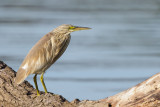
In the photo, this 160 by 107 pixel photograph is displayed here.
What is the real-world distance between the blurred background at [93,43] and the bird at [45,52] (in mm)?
3279

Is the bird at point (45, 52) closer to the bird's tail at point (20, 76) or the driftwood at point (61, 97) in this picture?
the bird's tail at point (20, 76)

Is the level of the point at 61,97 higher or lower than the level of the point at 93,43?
lower

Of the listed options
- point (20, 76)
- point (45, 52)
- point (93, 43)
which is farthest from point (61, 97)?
point (93, 43)

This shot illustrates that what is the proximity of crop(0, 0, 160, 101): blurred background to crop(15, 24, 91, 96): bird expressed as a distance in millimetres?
3279

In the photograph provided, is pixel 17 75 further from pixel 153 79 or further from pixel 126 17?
pixel 126 17

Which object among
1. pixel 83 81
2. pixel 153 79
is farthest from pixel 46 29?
pixel 153 79

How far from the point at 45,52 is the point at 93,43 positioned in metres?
9.92

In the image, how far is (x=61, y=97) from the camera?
6555mm

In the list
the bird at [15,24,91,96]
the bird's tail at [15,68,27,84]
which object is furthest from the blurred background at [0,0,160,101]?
the bird's tail at [15,68,27,84]

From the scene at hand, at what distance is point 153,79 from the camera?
19.4 ft

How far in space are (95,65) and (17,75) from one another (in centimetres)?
670

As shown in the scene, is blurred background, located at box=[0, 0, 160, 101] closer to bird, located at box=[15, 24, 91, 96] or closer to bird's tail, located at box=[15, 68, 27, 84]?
bird, located at box=[15, 24, 91, 96]

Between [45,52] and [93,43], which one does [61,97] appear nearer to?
[45,52]

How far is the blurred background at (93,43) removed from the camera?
11625 mm
